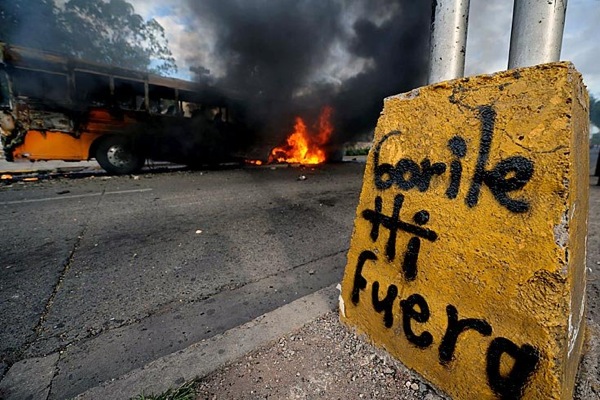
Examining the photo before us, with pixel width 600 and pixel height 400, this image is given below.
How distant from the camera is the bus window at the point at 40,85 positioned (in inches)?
252

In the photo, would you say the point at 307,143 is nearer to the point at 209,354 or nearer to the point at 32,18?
the point at 209,354

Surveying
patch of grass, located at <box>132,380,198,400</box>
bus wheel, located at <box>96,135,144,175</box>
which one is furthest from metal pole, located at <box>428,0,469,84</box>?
bus wheel, located at <box>96,135,144,175</box>

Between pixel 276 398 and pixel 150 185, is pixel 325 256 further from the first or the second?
pixel 150 185

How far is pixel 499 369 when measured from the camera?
3.41ft

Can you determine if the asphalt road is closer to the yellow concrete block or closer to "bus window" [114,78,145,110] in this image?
the yellow concrete block

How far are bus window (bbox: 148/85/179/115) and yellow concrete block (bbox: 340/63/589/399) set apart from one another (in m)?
8.80

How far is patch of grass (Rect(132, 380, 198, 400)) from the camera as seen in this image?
4.06ft

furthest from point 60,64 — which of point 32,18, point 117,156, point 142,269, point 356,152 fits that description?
point 356,152

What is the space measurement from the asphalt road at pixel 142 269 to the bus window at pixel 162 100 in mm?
4151

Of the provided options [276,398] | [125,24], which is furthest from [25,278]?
[125,24]

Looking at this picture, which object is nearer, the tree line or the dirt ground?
the dirt ground

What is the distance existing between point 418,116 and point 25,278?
3.21 metres

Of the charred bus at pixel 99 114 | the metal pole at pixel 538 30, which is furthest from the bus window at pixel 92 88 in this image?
the metal pole at pixel 538 30

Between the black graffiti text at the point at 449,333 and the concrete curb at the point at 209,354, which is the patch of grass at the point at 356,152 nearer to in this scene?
the concrete curb at the point at 209,354
